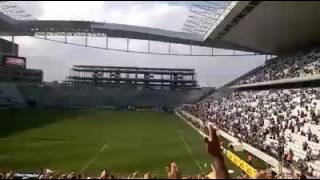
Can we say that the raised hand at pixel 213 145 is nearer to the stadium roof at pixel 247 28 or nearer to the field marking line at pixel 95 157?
the stadium roof at pixel 247 28

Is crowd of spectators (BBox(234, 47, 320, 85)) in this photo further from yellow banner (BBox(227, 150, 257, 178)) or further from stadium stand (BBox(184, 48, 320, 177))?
yellow banner (BBox(227, 150, 257, 178))

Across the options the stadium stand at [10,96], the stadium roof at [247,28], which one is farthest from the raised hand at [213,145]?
the stadium stand at [10,96]

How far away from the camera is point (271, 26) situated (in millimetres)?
45594

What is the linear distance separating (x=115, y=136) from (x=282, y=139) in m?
17.0

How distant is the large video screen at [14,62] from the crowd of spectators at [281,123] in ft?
→ 177

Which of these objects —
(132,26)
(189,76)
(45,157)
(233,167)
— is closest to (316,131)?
(233,167)

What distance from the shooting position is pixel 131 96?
114 metres

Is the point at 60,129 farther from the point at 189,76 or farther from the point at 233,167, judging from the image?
the point at 189,76

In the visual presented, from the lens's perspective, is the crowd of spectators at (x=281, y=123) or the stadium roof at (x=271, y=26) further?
the stadium roof at (x=271, y=26)

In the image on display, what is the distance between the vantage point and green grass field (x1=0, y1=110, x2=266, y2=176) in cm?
2845

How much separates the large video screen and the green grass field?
49.6 metres

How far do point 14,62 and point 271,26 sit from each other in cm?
6819

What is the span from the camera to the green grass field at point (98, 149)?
28.5m

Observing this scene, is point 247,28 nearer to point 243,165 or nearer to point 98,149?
point 98,149
